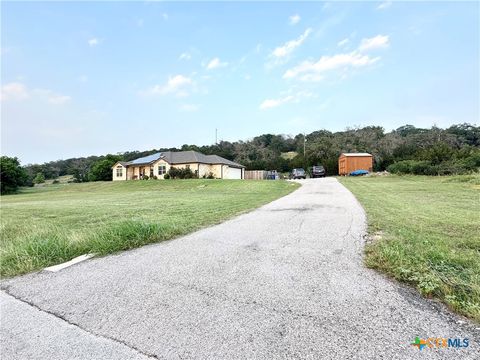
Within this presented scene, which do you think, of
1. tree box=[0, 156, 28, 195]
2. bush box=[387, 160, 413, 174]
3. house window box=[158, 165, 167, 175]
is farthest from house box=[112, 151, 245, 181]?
bush box=[387, 160, 413, 174]

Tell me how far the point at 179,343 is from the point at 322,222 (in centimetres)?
460

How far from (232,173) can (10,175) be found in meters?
34.5

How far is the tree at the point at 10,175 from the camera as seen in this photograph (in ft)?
133

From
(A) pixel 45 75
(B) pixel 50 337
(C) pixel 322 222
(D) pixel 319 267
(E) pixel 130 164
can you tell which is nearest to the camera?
(B) pixel 50 337

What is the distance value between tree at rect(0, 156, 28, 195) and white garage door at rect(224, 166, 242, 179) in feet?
109

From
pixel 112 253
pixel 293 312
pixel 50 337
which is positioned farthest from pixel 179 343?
pixel 112 253

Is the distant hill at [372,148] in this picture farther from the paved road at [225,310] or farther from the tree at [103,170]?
the paved road at [225,310]

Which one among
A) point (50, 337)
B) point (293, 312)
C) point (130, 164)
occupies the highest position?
point (130, 164)

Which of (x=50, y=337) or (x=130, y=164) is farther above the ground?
(x=130, y=164)

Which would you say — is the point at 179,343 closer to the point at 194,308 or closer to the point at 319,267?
the point at 194,308

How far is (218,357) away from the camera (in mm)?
1876

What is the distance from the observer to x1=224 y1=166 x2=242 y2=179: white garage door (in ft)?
128

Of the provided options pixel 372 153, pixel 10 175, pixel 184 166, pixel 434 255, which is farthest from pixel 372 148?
pixel 10 175

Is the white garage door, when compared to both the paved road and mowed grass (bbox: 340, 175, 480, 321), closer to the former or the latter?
mowed grass (bbox: 340, 175, 480, 321)
